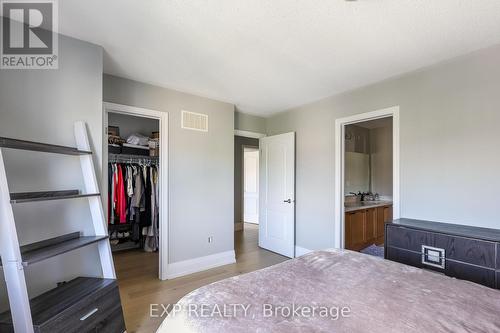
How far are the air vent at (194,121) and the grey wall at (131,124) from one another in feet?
4.47

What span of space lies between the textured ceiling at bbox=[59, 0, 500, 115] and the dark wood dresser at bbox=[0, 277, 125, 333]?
195 cm

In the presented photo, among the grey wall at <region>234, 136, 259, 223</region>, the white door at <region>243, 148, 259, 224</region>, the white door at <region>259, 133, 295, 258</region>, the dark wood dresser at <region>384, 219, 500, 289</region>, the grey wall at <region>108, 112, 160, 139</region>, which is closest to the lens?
the dark wood dresser at <region>384, 219, 500, 289</region>

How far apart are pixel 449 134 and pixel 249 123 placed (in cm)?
285

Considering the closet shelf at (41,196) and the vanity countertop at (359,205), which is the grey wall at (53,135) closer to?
the closet shelf at (41,196)

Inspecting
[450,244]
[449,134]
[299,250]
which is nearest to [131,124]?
[299,250]

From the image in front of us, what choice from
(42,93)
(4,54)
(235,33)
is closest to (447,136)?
(235,33)

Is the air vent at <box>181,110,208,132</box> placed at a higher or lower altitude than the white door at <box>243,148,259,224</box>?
higher

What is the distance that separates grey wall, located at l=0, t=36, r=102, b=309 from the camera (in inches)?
68.7

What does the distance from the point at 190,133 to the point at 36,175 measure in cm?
180

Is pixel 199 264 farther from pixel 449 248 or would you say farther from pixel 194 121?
pixel 449 248

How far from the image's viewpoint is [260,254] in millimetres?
4113

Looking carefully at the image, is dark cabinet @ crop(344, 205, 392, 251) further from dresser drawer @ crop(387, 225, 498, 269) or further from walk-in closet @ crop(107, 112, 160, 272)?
Result: walk-in closet @ crop(107, 112, 160, 272)

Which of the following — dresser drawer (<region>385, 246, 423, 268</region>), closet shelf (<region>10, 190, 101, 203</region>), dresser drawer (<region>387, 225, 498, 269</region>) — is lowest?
dresser drawer (<region>385, 246, 423, 268</region>)

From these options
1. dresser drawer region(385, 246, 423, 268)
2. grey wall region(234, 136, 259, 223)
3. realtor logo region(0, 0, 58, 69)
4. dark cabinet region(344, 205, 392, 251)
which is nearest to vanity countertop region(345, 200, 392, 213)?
dark cabinet region(344, 205, 392, 251)
